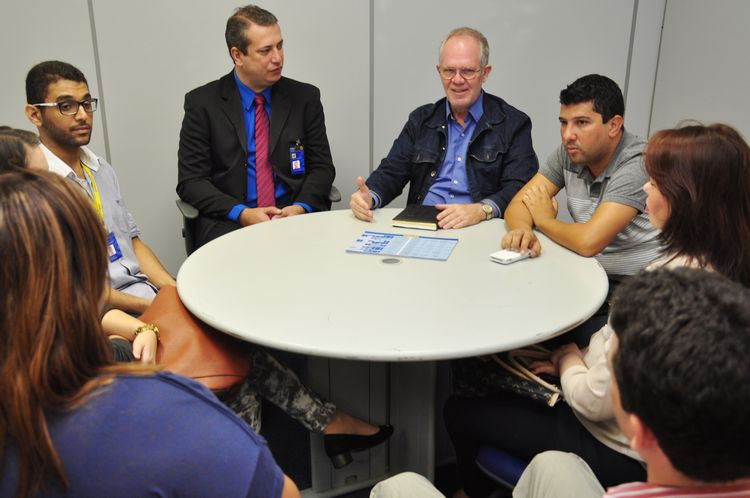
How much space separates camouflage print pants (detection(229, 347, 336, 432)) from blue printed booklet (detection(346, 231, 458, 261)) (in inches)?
17.3

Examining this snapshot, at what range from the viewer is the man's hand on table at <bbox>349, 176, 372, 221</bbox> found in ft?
7.48

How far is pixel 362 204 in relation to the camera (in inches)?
90.7

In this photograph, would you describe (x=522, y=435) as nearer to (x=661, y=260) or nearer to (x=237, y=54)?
(x=661, y=260)

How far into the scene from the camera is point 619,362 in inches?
28.7

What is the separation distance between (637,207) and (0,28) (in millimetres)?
3024

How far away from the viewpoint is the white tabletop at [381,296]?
1.28 m

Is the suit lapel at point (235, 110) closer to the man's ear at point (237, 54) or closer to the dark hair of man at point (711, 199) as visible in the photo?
the man's ear at point (237, 54)

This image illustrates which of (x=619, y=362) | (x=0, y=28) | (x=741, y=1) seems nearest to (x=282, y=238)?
(x=619, y=362)

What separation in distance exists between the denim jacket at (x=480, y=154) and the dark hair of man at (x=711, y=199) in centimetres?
108

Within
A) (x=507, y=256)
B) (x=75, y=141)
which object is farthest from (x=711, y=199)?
(x=75, y=141)

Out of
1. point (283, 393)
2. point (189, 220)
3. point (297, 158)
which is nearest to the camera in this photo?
point (283, 393)

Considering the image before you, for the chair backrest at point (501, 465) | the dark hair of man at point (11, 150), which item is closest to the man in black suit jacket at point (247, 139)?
the dark hair of man at point (11, 150)

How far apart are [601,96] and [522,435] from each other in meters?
1.16

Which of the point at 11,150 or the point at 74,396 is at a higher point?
the point at 11,150
